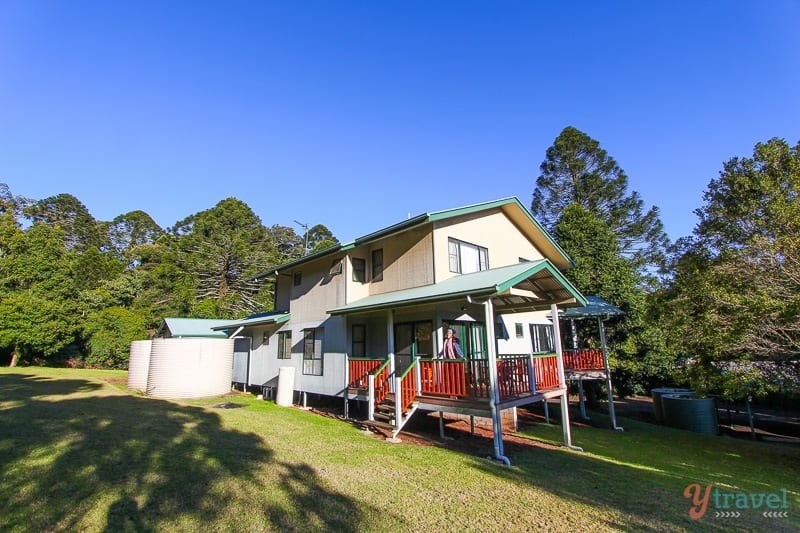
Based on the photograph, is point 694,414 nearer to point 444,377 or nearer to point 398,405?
point 444,377

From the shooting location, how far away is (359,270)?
1498cm

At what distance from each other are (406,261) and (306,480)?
8.47 m

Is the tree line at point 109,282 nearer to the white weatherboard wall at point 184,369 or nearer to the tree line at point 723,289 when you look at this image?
the white weatherboard wall at point 184,369

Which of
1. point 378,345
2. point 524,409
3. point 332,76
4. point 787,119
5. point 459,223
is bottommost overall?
point 524,409

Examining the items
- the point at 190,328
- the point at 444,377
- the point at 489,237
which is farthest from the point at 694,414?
the point at 190,328

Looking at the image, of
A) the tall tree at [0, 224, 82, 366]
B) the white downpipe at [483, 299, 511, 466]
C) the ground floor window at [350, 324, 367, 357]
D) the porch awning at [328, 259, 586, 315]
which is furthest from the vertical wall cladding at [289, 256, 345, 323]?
the tall tree at [0, 224, 82, 366]

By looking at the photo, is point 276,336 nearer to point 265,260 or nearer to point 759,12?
point 759,12

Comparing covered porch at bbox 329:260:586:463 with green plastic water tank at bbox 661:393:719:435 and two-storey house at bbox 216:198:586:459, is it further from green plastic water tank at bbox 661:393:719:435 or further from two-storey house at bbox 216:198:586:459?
green plastic water tank at bbox 661:393:719:435

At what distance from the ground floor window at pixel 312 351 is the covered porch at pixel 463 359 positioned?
186cm

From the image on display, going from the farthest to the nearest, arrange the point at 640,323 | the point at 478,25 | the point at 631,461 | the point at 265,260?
the point at 265,260
the point at 640,323
the point at 478,25
the point at 631,461

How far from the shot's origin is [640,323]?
69.6 ft

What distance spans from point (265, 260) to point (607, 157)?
34571mm

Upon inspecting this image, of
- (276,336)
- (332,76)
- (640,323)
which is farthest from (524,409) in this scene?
(332,76)
